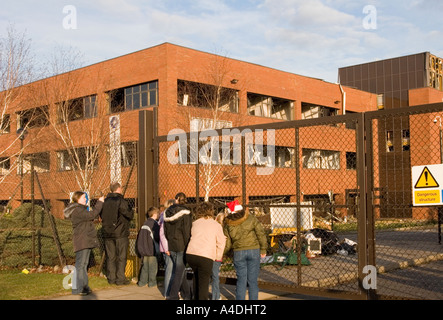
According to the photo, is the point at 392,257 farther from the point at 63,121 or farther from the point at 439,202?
the point at 63,121

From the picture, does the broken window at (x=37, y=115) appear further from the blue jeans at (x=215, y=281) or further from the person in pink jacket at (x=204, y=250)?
the person in pink jacket at (x=204, y=250)

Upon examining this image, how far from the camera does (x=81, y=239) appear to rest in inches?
367

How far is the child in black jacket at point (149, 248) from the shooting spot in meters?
9.82

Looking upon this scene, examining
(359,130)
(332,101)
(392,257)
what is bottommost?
(392,257)

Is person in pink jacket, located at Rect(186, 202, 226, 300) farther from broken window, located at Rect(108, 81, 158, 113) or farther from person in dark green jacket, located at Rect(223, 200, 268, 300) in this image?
broken window, located at Rect(108, 81, 158, 113)

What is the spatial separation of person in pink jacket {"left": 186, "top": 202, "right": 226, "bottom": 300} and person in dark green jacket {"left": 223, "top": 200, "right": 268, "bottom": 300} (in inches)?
7.2

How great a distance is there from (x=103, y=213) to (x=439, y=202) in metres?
6.18

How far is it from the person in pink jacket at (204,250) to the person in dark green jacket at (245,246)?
18cm

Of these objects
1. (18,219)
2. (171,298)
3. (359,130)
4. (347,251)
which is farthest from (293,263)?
(18,219)

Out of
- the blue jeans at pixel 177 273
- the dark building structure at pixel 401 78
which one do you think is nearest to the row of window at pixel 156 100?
the blue jeans at pixel 177 273

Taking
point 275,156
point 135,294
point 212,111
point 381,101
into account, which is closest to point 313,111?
point 275,156

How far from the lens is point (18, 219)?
14.2 metres

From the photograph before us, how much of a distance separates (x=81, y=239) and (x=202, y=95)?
21.8 meters

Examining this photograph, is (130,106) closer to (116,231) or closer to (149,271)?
(116,231)
